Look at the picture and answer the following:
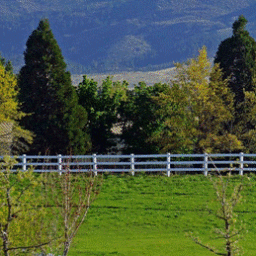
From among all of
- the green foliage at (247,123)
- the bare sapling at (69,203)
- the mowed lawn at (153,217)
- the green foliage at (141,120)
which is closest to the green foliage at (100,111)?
the green foliage at (141,120)

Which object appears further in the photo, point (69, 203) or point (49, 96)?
point (49, 96)

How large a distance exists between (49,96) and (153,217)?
16327mm

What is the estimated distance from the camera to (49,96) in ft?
130

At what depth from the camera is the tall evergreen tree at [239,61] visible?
43.2 meters

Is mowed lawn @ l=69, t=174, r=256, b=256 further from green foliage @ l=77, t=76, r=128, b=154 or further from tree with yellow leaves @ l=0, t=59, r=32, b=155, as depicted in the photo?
green foliage @ l=77, t=76, r=128, b=154

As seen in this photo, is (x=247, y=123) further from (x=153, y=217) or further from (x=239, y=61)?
(x=153, y=217)

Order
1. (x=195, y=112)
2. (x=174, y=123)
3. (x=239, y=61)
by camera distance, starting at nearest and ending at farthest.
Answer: (x=174, y=123) → (x=195, y=112) → (x=239, y=61)

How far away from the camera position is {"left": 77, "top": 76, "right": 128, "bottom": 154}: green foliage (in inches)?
1661

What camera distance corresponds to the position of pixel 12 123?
3938 cm

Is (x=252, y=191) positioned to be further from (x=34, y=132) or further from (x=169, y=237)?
(x=34, y=132)

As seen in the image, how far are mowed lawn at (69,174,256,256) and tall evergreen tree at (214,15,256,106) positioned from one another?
13.8m

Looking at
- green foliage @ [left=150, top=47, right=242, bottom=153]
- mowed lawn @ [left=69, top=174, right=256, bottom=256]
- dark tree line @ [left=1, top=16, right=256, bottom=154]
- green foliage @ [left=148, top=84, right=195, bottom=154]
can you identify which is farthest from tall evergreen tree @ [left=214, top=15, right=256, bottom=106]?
mowed lawn @ [left=69, top=174, right=256, bottom=256]

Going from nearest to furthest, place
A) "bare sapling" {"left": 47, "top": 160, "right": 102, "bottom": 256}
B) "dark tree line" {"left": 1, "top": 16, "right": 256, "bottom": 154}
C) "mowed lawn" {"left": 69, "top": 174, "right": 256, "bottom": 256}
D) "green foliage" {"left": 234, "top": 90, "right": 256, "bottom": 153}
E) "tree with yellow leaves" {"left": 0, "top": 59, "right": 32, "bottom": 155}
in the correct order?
"bare sapling" {"left": 47, "top": 160, "right": 102, "bottom": 256}
"mowed lawn" {"left": 69, "top": 174, "right": 256, "bottom": 256}
"tree with yellow leaves" {"left": 0, "top": 59, "right": 32, "bottom": 155}
"dark tree line" {"left": 1, "top": 16, "right": 256, "bottom": 154}
"green foliage" {"left": 234, "top": 90, "right": 256, "bottom": 153}

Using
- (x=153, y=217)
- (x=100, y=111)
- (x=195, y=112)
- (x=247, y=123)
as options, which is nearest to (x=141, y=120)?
(x=100, y=111)
